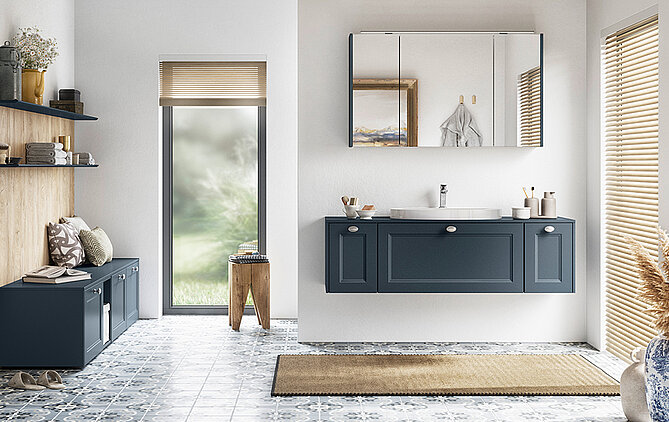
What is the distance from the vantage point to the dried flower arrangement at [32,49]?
504 centimetres

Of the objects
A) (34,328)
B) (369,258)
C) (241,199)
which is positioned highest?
(241,199)

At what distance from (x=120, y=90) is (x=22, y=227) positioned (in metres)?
1.69

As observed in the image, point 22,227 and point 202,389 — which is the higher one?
point 22,227

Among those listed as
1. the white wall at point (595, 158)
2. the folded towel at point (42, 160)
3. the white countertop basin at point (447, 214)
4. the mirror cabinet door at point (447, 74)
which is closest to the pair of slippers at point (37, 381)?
the folded towel at point (42, 160)

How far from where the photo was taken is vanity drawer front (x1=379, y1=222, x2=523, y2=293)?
5.00 m

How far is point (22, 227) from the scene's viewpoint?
5145 mm

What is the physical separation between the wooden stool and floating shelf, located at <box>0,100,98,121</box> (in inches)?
69.0

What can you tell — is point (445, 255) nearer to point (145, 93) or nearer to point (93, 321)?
point (93, 321)

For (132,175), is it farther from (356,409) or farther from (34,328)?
(356,409)

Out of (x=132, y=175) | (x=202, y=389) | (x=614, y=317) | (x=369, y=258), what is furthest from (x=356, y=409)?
(x=132, y=175)

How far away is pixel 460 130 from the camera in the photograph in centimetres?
530

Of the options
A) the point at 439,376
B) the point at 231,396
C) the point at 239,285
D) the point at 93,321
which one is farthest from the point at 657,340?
the point at 93,321

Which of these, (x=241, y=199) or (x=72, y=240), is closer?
(x=72, y=240)

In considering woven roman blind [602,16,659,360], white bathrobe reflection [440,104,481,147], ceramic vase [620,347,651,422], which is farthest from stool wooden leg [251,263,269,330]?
ceramic vase [620,347,651,422]
